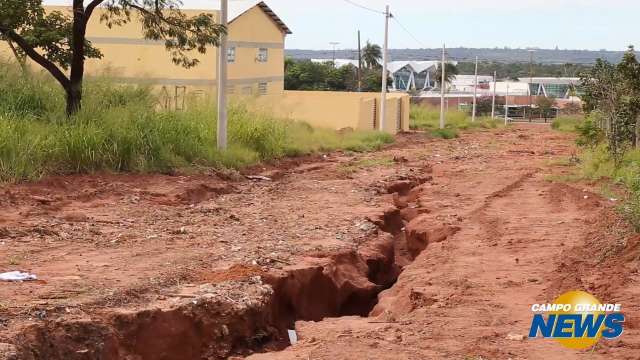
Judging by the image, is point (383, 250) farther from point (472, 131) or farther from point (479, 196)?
point (472, 131)

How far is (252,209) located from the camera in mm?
13891

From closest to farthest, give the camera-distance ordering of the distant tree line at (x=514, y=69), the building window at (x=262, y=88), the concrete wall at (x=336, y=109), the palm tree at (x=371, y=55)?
the concrete wall at (x=336, y=109), the building window at (x=262, y=88), the palm tree at (x=371, y=55), the distant tree line at (x=514, y=69)

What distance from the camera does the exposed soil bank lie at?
7219mm

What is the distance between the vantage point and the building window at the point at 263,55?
112 feet

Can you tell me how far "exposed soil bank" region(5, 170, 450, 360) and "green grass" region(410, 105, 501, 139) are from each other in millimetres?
25963

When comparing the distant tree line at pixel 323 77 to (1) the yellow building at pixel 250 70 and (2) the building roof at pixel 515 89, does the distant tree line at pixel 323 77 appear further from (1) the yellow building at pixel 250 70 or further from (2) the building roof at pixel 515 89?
(2) the building roof at pixel 515 89

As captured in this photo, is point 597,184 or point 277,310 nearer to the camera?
point 277,310

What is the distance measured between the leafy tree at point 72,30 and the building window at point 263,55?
16.1 metres

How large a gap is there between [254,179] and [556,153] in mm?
13416

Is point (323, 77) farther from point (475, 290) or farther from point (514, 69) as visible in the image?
point (514, 69)

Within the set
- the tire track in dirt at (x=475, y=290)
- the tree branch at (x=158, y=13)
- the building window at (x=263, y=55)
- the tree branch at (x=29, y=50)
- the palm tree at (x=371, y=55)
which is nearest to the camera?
the tire track in dirt at (x=475, y=290)

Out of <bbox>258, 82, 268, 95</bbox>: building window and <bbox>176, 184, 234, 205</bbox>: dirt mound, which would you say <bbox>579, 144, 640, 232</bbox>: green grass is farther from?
<bbox>258, 82, 268, 95</bbox>: building window

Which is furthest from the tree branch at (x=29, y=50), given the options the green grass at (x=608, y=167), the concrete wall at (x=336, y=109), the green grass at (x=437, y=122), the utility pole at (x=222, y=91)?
the green grass at (x=437, y=122)

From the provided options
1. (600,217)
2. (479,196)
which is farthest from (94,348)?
(479,196)
